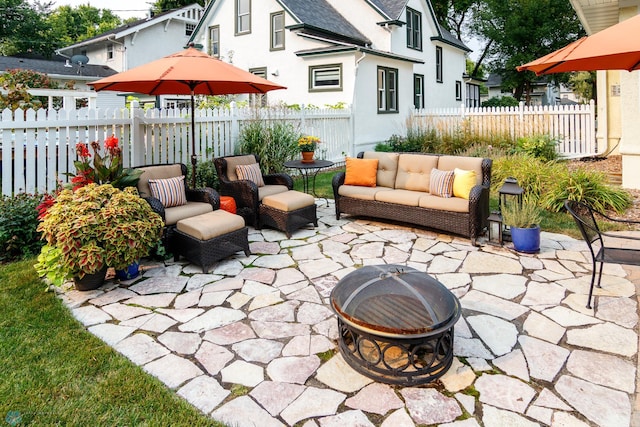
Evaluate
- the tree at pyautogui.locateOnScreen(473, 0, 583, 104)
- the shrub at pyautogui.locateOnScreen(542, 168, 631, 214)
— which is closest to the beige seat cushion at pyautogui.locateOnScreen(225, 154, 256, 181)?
the shrub at pyautogui.locateOnScreen(542, 168, 631, 214)

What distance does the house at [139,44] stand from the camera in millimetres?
20328

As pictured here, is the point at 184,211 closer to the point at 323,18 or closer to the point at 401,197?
the point at 401,197

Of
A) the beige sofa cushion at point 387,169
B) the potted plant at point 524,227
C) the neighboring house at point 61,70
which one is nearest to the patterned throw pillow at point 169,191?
the beige sofa cushion at point 387,169

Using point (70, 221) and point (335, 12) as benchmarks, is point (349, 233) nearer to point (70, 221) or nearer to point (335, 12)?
point (70, 221)

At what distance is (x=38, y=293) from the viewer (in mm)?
3828

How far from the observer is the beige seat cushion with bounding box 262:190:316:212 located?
5.70 metres

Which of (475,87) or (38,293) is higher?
(475,87)

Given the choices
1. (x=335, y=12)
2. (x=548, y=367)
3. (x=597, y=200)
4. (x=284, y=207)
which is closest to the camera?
(x=548, y=367)

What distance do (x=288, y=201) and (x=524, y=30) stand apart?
966 inches

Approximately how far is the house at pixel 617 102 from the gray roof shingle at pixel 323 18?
7.95 m

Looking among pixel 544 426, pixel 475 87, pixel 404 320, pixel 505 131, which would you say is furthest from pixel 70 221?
pixel 475 87

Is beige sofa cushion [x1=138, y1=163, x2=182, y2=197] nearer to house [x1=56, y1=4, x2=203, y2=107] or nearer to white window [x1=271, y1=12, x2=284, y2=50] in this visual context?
white window [x1=271, y1=12, x2=284, y2=50]

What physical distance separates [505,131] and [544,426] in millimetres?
11703

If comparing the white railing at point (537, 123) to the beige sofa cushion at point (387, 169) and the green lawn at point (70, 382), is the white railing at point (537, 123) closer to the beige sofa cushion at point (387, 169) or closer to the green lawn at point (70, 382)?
the beige sofa cushion at point (387, 169)
